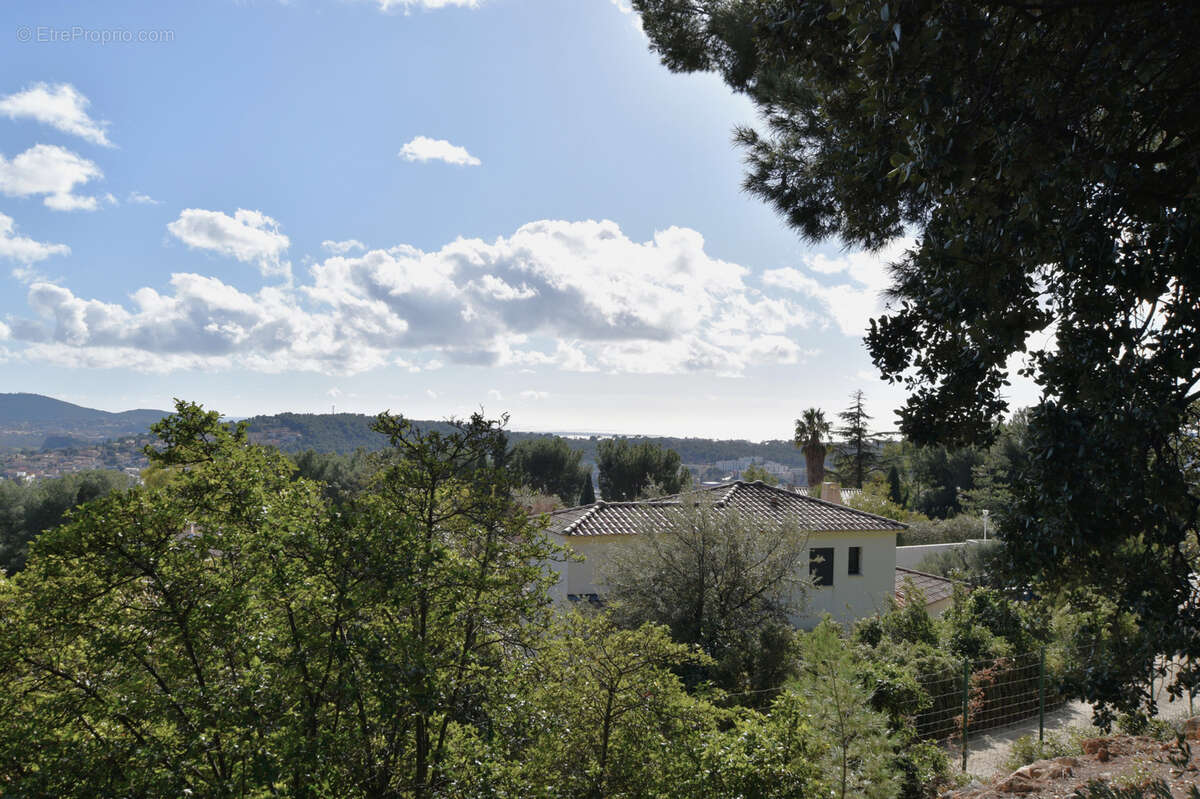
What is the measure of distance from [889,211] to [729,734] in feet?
15.0

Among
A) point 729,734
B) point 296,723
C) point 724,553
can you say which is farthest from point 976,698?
point 296,723

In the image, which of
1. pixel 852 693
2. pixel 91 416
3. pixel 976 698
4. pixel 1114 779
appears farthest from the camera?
pixel 91 416

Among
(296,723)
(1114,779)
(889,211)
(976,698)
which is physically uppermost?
(889,211)

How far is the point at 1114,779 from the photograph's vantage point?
6418 mm

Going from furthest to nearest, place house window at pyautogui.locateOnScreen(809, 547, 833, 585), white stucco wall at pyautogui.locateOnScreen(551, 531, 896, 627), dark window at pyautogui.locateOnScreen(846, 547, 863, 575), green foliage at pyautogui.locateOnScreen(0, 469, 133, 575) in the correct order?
green foliage at pyautogui.locateOnScreen(0, 469, 133, 575), dark window at pyautogui.locateOnScreen(846, 547, 863, 575), house window at pyautogui.locateOnScreen(809, 547, 833, 585), white stucco wall at pyautogui.locateOnScreen(551, 531, 896, 627)

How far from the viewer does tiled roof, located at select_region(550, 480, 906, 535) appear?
59.9 ft

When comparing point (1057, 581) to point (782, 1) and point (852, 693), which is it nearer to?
point (852, 693)

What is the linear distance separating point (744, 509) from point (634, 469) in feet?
127

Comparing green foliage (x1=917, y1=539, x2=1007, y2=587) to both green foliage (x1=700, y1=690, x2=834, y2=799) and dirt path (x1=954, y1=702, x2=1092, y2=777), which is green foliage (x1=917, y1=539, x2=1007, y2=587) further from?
green foliage (x1=700, y1=690, x2=834, y2=799)

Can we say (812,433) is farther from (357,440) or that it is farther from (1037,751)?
(357,440)

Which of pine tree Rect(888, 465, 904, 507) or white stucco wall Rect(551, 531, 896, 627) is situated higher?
pine tree Rect(888, 465, 904, 507)

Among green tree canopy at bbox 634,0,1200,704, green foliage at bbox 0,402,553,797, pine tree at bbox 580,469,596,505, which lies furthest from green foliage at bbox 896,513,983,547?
green foliage at bbox 0,402,553,797

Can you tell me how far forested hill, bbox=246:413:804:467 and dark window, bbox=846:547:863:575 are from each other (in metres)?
10.8

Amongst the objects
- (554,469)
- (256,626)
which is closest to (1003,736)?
(256,626)
